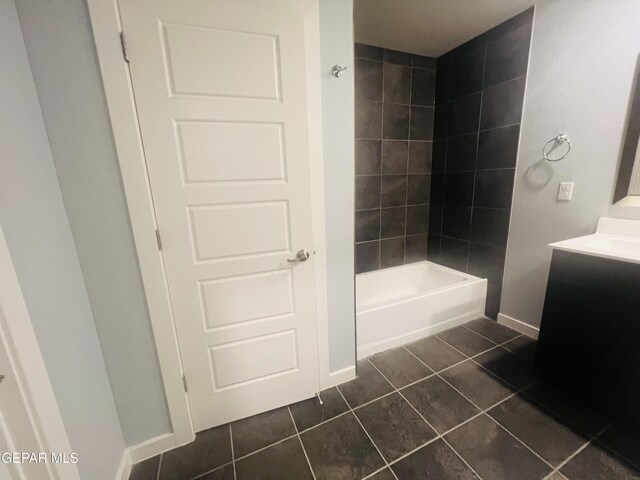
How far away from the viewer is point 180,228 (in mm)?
1118

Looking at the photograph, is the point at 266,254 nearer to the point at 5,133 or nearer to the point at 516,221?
the point at 5,133

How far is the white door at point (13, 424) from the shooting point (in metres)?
0.62

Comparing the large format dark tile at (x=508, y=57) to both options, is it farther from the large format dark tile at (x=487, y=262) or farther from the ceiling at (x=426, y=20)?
the large format dark tile at (x=487, y=262)

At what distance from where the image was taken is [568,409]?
4.58 feet

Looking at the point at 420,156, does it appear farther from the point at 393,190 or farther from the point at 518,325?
the point at 518,325

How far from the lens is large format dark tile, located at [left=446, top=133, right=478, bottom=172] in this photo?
229cm

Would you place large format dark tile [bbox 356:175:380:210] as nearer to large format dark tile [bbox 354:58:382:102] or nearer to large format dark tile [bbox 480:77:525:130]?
large format dark tile [bbox 354:58:382:102]

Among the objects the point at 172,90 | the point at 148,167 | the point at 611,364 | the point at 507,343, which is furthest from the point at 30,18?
the point at 507,343

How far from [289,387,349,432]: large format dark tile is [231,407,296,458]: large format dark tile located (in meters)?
0.05

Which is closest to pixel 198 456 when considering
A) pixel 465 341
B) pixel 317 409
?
pixel 317 409

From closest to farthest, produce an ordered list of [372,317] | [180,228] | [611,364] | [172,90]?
[172,90], [180,228], [611,364], [372,317]

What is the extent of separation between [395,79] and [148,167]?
2.33m

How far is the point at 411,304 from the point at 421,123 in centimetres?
186

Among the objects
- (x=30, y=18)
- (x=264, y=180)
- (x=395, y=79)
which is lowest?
(x=264, y=180)
